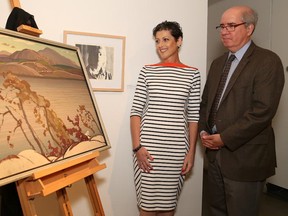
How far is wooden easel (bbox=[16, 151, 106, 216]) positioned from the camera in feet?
3.63

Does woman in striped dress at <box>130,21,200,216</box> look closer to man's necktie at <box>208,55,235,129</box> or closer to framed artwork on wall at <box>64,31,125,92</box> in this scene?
man's necktie at <box>208,55,235,129</box>

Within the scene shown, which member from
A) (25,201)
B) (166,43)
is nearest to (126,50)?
(166,43)

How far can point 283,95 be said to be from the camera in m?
3.15

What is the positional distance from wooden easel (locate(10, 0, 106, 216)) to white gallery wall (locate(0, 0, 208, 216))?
0.49 metres

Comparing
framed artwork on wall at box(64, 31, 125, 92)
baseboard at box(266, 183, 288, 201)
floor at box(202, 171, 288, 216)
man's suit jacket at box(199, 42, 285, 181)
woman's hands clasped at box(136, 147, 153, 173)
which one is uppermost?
framed artwork on wall at box(64, 31, 125, 92)

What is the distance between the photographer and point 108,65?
2055 mm

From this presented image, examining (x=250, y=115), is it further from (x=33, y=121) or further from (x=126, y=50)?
(x=33, y=121)

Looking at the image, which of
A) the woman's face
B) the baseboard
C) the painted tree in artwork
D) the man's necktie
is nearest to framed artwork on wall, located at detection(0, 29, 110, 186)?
the painted tree in artwork

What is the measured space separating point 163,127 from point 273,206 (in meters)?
2.02

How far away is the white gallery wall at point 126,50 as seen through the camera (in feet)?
6.24

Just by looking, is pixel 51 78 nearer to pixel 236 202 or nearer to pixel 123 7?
pixel 123 7

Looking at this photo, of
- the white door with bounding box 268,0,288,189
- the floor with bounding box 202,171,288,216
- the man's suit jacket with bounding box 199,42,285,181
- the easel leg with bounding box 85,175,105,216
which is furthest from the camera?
the white door with bounding box 268,0,288,189

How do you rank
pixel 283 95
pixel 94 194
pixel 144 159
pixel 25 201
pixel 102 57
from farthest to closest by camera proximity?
pixel 283 95 → pixel 102 57 → pixel 144 159 → pixel 94 194 → pixel 25 201

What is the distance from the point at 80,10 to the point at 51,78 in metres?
0.82
